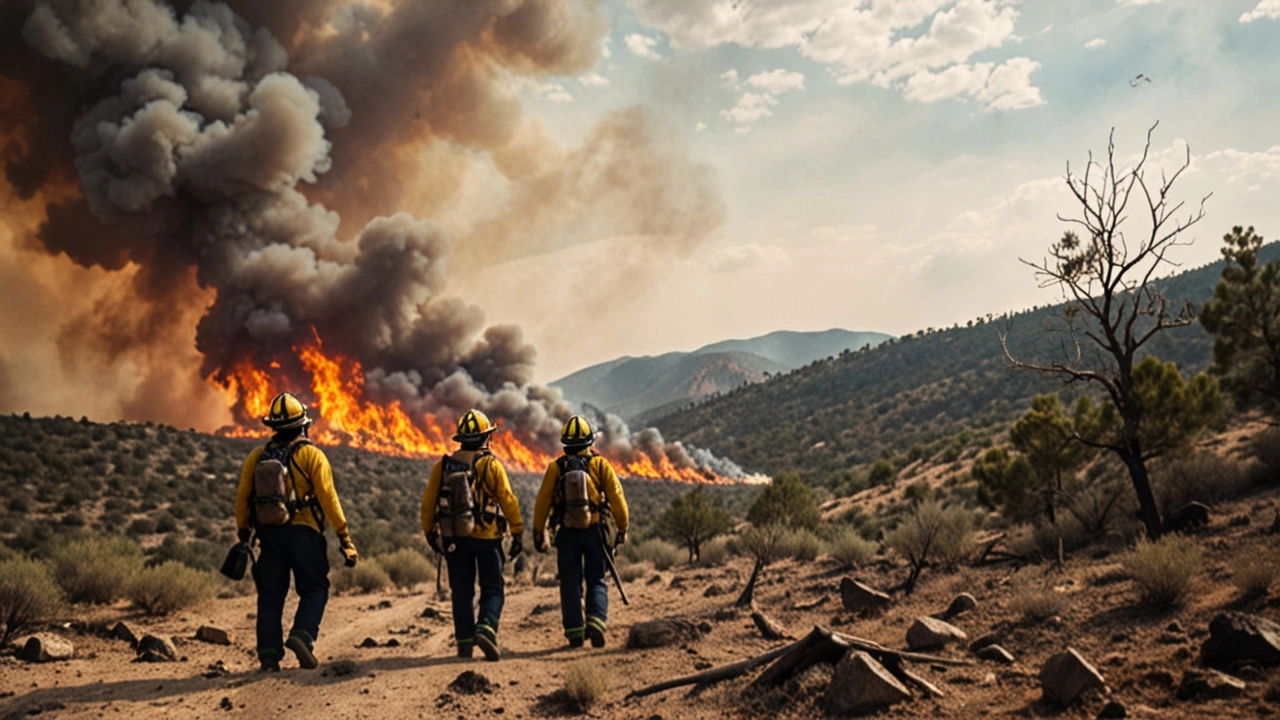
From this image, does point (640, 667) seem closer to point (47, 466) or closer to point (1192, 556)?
point (1192, 556)

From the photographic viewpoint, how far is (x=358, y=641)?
10172 mm

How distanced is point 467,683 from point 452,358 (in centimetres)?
3897

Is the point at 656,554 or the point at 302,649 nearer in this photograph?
the point at 302,649

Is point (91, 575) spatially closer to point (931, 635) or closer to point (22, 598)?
point (22, 598)

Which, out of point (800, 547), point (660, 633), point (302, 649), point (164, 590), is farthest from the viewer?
point (800, 547)

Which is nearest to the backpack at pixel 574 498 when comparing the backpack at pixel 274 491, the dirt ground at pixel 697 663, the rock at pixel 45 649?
the dirt ground at pixel 697 663

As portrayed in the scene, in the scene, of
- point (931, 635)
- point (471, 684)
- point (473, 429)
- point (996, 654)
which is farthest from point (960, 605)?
point (473, 429)

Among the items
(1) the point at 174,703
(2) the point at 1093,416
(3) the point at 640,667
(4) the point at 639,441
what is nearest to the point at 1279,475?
(2) the point at 1093,416

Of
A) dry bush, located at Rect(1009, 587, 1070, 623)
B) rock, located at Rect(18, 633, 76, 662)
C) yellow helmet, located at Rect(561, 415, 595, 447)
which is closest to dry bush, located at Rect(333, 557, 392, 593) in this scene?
rock, located at Rect(18, 633, 76, 662)

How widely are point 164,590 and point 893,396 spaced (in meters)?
62.8

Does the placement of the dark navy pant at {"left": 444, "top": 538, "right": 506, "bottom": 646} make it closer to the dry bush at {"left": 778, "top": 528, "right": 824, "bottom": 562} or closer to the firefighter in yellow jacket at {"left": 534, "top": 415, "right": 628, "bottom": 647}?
the firefighter in yellow jacket at {"left": 534, "top": 415, "right": 628, "bottom": 647}

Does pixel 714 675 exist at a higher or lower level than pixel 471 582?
lower

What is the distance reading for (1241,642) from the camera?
5605 millimetres

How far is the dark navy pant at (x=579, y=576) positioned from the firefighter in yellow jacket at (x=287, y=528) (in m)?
→ 2.45
